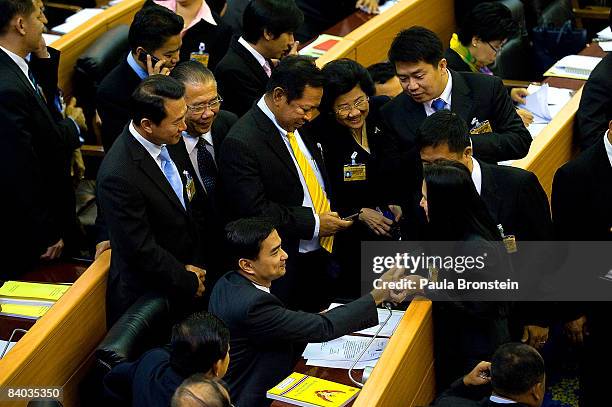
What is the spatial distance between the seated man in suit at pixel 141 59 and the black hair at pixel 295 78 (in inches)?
24.8

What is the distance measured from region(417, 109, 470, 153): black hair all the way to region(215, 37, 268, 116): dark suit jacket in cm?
122

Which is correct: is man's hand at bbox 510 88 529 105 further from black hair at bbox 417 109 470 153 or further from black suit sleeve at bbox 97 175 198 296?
black suit sleeve at bbox 97 175 198 296

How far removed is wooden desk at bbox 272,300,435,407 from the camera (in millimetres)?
2896

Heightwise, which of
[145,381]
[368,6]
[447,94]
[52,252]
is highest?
[447,94]

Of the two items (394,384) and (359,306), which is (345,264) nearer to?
(359,306)

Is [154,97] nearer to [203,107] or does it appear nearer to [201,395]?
[203,107]

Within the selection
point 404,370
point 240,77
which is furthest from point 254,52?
point 404,370

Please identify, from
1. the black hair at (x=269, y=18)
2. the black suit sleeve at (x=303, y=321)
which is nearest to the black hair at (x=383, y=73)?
the black hair at (x=269, y=18)

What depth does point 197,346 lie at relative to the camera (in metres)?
2.84

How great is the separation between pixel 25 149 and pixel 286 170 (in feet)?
3.76

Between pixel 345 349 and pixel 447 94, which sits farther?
pixel 447 94

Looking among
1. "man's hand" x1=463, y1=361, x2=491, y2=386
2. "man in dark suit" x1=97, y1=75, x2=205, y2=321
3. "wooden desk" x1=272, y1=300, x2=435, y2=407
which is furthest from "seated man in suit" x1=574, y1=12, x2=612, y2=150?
"man in dark suit" x1=97, y1=75, x2=205, y2=321

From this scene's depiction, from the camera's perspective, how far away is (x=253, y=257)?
10.6 ft

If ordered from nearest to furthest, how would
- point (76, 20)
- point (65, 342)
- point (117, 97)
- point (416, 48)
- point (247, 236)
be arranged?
point (247, 236)
point (65, 342)
point (416, 48)
point (117, 97)
point (76, 20)
